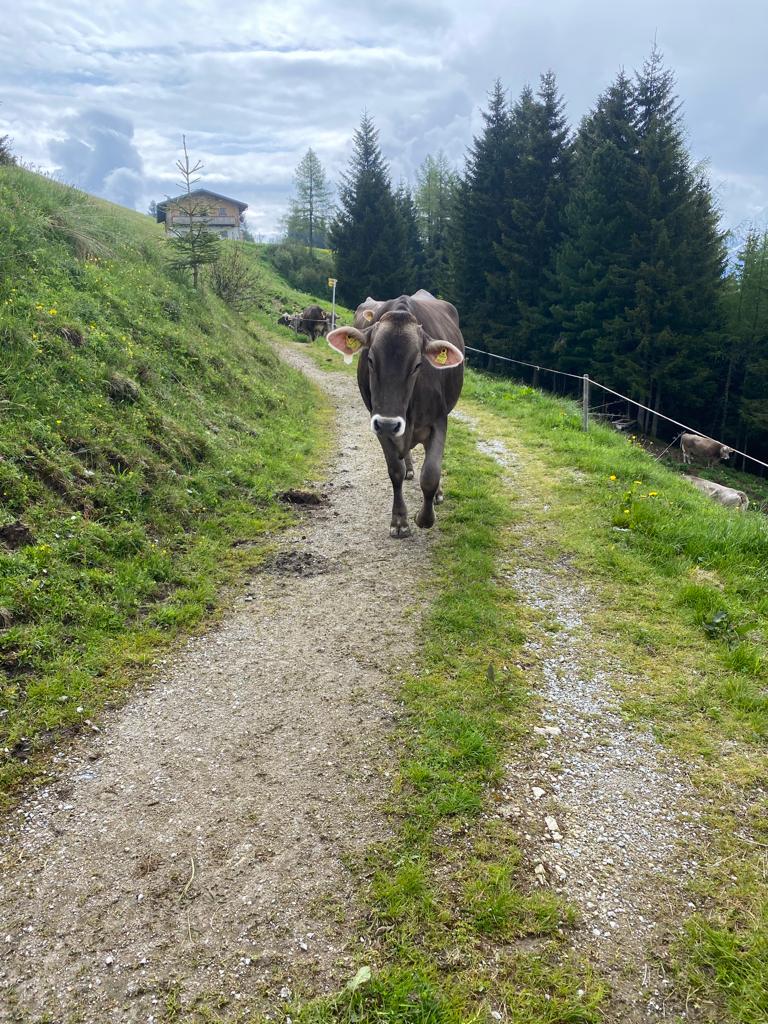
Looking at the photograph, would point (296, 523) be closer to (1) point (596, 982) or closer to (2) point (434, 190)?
(1) point (596, 982)

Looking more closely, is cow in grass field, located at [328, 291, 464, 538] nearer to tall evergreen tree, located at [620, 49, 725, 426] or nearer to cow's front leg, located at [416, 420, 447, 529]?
cow's front leg, located at [416, 420, 447, 529]

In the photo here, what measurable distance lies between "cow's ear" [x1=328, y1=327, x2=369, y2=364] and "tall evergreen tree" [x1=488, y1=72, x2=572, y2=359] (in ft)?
79.3

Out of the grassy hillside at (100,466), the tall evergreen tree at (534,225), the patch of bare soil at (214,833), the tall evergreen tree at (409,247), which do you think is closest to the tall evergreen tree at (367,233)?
the tall evergreen tree at (409,247)

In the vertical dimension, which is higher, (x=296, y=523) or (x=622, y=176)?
(x=622, y=176)

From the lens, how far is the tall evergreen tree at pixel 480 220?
102 feet

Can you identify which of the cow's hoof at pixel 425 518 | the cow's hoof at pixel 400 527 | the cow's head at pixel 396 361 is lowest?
the cow's hoof at pixel 400 527

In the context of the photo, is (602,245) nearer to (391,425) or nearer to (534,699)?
(391,425)

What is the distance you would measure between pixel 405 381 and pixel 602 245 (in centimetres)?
2372

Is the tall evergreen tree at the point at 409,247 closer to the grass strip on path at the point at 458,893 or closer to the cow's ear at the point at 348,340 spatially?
the cow's ear at the point at 348,340

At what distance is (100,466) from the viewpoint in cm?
634

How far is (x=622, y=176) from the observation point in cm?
2458

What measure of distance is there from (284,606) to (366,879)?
289 centimetres

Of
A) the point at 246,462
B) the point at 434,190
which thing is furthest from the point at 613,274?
the point at 434,190

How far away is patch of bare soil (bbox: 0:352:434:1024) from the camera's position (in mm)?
2441
